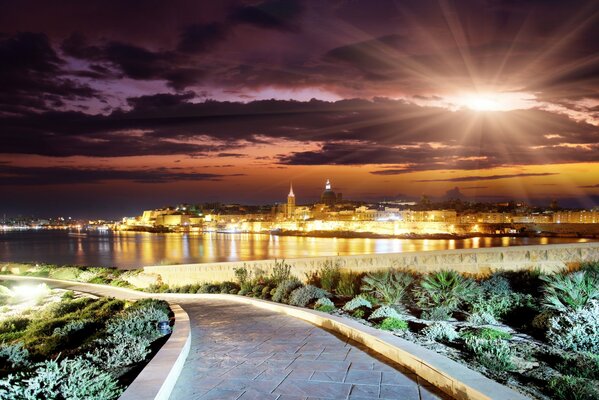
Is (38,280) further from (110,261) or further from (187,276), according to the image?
(110,261)

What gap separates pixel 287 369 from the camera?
4.36 meters

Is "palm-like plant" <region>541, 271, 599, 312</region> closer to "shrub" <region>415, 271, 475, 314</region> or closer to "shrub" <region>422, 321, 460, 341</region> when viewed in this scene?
"shrub" <region>415, 271, 475, 314</region>

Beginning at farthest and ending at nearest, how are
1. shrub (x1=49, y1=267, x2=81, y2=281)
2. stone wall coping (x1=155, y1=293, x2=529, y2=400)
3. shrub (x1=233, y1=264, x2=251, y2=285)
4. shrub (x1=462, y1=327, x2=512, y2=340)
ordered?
shrub (x1=49, y1=267, x2=81, y2=281) → shrub (x1=233, y1=264, x2=251, y2=285) → shrub (x1=462, y1=327, x2=512, y2=340) → stone wall coping (x1=155, y1=293, x2=529, y2=400)

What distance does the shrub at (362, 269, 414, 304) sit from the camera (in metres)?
8.02

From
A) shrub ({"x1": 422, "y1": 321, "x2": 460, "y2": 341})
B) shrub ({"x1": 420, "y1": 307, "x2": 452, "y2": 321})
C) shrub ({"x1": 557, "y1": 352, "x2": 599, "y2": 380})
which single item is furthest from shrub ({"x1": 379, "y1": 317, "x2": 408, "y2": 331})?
shrub ({"x1": 557, "y1": 352, "x2": 599, "y2": 380})

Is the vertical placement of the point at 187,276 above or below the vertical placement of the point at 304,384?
below

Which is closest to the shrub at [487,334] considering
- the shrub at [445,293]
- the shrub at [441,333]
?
the shrub at [441,333]

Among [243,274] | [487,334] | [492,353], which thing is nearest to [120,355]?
[492,353]

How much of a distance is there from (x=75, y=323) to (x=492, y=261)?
Answer: 341 inches

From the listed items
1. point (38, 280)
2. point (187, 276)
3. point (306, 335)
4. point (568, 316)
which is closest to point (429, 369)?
point (306, 335)

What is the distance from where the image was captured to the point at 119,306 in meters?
10.0

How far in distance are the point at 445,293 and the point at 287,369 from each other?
4030 millimetres

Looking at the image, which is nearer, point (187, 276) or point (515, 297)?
point (515, 297)

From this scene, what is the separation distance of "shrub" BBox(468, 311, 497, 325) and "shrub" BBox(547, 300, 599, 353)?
0.98 m
